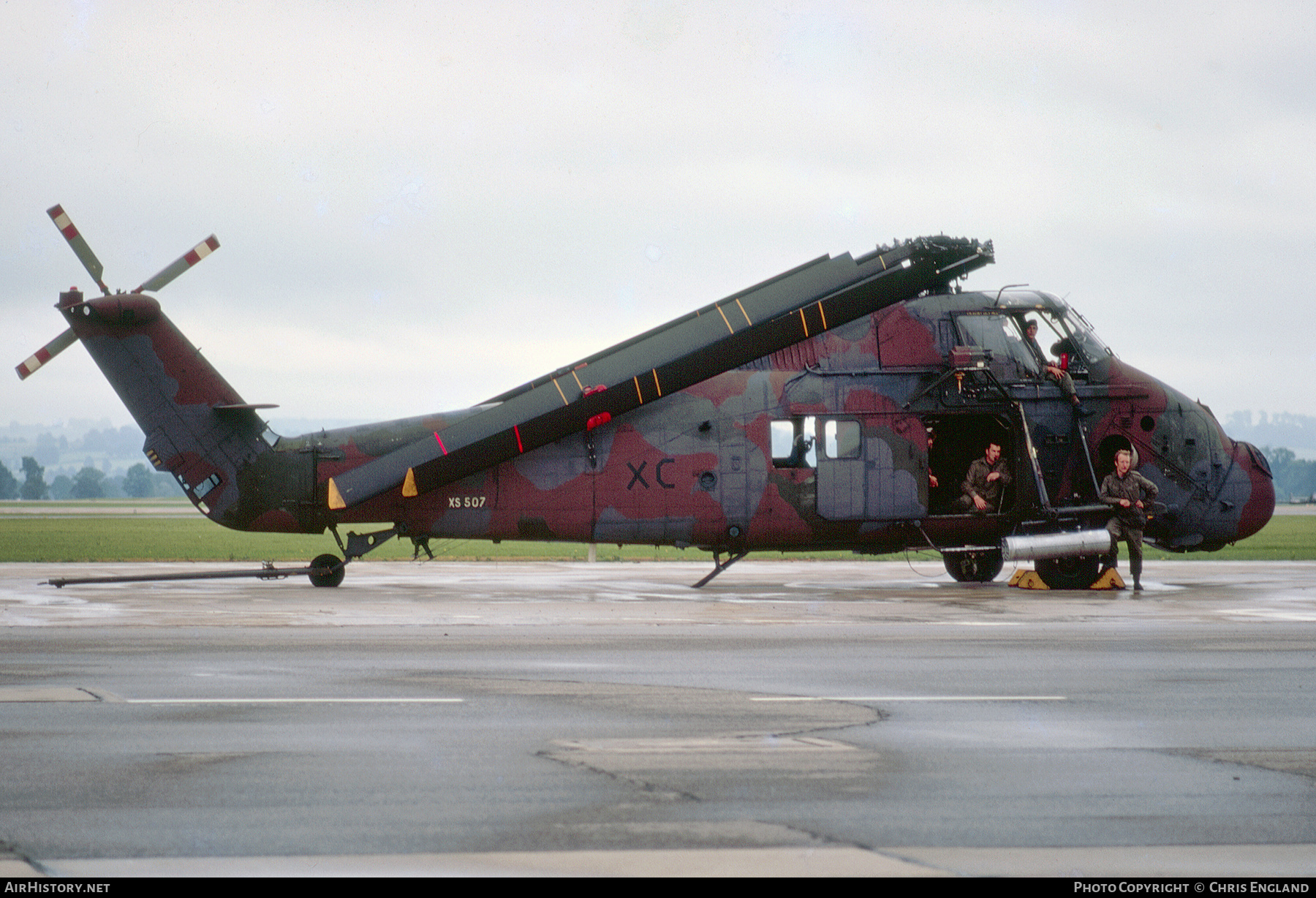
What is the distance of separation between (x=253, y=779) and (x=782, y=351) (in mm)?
14404

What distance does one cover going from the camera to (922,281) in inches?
799

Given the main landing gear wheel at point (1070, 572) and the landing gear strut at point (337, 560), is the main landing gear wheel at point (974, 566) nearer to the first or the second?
the main landing gear wheel at point (1070, 572)

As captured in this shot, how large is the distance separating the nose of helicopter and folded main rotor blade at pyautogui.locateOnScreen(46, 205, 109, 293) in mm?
18423

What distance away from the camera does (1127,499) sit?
19.7 m

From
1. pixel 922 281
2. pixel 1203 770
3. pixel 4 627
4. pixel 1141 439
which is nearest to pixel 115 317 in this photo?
pixel 4 627

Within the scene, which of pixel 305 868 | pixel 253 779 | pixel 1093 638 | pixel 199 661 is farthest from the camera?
pixel 1093 638

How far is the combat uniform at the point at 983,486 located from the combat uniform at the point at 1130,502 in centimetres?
162

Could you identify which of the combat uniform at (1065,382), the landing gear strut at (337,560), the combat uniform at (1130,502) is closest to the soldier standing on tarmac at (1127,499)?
the combat uniform at (1130,502)

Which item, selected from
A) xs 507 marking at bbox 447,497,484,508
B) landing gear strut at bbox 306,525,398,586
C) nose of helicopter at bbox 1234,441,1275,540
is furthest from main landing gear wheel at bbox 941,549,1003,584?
landing gear strut at bbox 306,525,398,586

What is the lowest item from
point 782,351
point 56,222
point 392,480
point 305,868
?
point 305,868

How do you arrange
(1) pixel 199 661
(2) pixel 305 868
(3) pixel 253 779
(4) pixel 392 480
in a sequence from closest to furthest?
(2) pixel 305 868
(3) pixel 253 779
(1) pixel 199 661
(4) pixel 392 480

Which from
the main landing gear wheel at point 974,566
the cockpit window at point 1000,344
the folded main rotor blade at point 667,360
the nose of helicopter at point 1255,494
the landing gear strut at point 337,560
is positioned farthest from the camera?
the main landing gear wheel at point 974,566

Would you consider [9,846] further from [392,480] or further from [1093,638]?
A: [392,480]

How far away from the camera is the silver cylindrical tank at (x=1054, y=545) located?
19.2 metres
